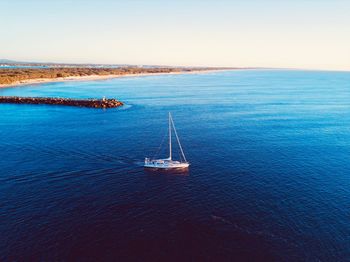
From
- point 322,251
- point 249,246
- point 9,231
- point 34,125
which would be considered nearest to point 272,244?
point 249,246

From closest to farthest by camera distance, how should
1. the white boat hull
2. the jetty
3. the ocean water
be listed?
the ocean water < the white boat hull < the jetty

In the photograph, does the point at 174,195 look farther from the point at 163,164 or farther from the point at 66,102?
the point at 66,102

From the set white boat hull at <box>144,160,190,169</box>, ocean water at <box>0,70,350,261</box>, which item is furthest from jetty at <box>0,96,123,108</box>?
white boat hull at <box>144,160,190,169</box>

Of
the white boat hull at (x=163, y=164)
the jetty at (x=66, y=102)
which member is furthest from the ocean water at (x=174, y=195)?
the jetty at (x=66, y=102)

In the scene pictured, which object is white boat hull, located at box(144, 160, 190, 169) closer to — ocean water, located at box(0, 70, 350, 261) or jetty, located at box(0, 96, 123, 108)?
ocean water, located at box(0, 70, 350, 261)


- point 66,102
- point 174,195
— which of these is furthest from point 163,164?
point 66,102

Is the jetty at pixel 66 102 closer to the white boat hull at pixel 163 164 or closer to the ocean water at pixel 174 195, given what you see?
the ocean water at pixel 174 195

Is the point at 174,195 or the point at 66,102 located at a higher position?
the point at 66,102

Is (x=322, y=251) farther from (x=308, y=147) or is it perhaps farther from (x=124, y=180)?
(x=308, y=147)
